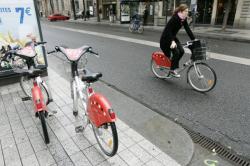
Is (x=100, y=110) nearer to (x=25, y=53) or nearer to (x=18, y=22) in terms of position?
(x=25, y=53)

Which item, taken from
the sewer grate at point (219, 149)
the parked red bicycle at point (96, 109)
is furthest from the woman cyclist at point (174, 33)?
the parked red bicycle at point (96, 109)

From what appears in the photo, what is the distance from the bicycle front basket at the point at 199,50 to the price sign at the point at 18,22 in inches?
144

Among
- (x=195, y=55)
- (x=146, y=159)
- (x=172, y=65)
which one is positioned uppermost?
(x=195, y=55)

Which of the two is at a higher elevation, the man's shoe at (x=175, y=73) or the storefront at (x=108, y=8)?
the storefront at (x=108, y=8)

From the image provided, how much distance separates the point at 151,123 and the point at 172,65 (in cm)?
214

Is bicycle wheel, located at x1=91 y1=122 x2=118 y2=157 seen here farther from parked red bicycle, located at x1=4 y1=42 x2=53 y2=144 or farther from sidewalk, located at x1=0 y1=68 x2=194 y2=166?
parked red bicycle, located at x1=4 y1=42 x2=53 y2=144

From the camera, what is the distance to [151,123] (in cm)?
358

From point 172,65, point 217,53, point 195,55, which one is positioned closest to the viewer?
point 195,55

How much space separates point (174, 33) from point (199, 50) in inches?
30.2

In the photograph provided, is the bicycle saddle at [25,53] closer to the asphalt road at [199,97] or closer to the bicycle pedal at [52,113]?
the bicycle pedal at [52,113]

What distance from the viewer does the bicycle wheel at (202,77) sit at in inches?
184

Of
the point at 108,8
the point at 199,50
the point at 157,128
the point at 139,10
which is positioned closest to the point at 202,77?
the point at 199,50

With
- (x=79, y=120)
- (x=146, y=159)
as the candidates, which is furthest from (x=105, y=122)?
(x=79, y=120)

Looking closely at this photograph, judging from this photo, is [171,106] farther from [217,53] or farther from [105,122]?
[217,53]
